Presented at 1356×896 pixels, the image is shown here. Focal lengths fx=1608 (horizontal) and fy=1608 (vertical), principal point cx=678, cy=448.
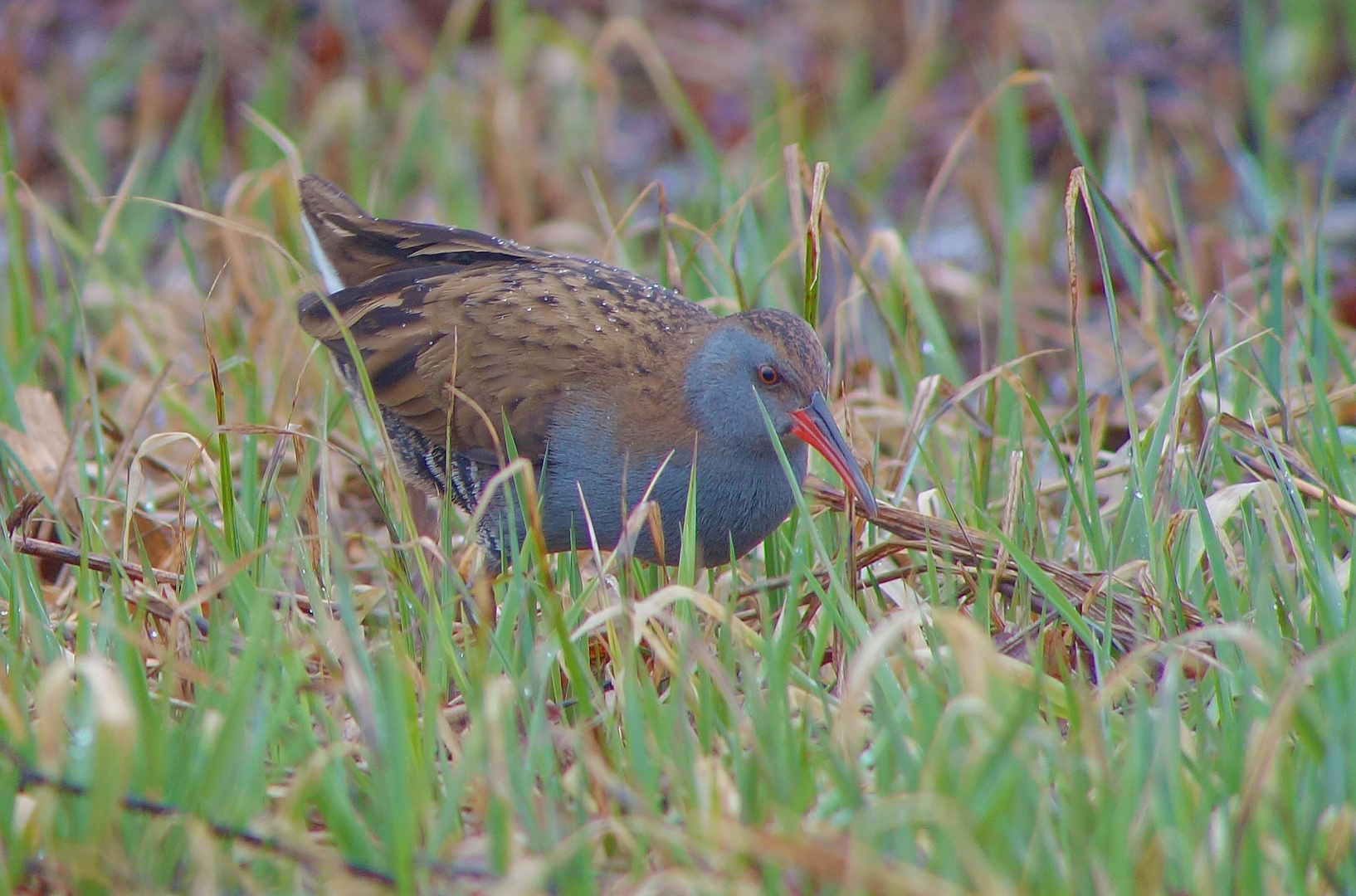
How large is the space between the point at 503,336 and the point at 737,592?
2.67ft

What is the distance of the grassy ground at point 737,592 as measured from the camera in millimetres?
1905

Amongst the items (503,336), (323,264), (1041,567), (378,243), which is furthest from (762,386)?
(323,264)

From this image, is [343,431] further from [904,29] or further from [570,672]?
[904,29]

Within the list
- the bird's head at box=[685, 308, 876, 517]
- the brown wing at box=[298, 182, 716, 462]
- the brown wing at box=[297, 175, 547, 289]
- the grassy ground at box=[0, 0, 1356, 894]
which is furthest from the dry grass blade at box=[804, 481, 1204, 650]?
the brown wing at box=[297, 175, 547, 289]

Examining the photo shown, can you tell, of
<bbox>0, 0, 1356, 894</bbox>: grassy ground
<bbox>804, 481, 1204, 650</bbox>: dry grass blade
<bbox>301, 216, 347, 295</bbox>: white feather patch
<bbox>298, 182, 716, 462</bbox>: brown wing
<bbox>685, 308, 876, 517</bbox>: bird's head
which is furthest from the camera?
<bbox>301, 216, 347, 295</bbox>: white feather patch

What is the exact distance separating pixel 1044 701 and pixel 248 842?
3.75 feet

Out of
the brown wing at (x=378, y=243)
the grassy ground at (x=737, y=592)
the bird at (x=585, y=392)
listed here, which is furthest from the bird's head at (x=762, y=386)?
the brown wing at (x=378, y=243)

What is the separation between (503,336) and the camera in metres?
3.32

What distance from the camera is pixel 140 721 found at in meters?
2.09

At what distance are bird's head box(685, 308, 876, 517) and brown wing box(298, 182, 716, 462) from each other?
0.07 m

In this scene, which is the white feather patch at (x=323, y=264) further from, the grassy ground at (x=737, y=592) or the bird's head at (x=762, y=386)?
the bird's head at (x=762, y=386)

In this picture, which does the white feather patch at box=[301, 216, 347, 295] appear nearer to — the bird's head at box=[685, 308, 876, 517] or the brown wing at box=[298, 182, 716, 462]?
the brown wing at box=[298, 182, 716, 462]

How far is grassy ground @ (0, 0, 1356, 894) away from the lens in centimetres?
191

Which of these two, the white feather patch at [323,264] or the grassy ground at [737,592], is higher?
the white feather patch at [323,264]
